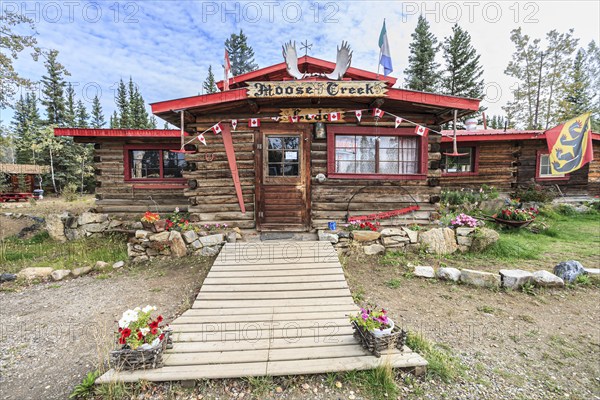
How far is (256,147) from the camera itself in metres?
6.25

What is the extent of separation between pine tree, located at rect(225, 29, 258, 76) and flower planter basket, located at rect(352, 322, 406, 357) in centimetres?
3692

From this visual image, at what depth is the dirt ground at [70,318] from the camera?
9.04 feet

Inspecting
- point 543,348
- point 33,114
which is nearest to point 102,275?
point 543,348

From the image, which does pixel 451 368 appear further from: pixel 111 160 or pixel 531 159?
pixel 531 159

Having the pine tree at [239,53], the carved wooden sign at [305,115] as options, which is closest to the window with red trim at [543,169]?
the carved wooden sign at [305,115]

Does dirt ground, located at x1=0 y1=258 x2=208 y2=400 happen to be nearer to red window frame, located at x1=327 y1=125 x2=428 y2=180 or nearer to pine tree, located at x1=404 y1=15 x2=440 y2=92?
red window frame, located at x1=327 y1=125 x2=428 y2=180

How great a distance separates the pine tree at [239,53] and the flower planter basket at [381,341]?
121 feet

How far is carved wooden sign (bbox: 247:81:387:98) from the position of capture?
5531mm

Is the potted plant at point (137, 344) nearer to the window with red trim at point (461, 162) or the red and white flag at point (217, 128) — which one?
the red and white flag at point (217, 128)

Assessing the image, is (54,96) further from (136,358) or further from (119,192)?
(136,358)

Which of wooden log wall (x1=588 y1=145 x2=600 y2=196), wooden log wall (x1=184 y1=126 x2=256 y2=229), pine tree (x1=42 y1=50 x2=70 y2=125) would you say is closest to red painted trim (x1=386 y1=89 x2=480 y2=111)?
wooden log wall (x1=184 y1=126 x2=256 y2=229)

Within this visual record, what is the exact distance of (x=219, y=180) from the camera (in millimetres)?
6410

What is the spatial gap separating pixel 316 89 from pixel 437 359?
5079 mm

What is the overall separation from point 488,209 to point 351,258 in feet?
24.4
